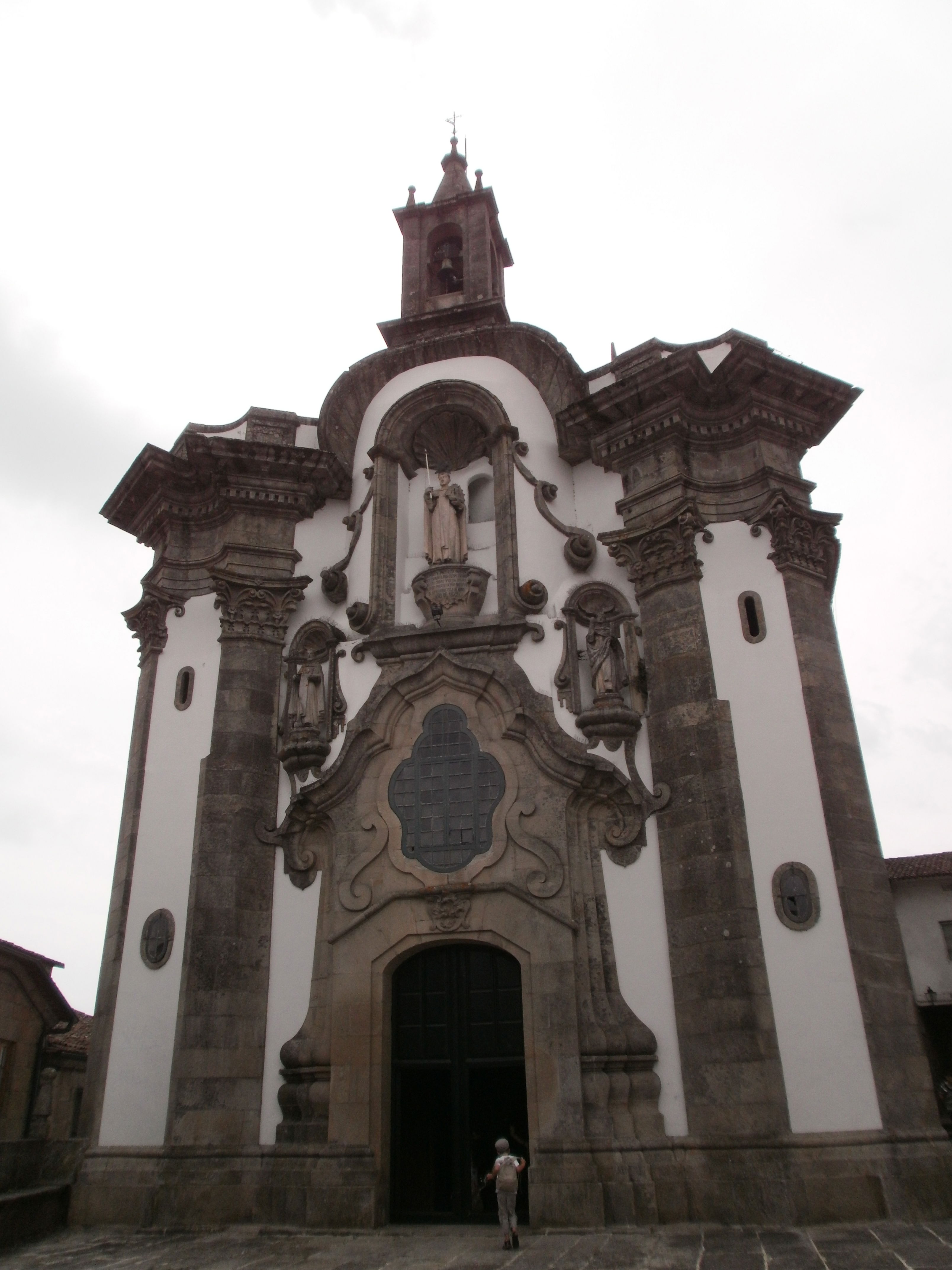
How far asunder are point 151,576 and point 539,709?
7043 mm

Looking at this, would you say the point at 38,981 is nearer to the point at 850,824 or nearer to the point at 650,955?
the point at 650,955

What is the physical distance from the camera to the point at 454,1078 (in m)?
12.9

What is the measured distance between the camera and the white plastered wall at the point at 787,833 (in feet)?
37.9

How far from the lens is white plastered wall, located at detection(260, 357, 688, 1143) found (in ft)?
41.7

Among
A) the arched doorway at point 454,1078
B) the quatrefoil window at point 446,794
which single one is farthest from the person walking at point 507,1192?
the quatrefoil window at point 446,794

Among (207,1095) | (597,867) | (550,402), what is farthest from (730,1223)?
(550,402)

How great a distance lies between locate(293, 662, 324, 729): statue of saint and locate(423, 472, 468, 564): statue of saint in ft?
8.21

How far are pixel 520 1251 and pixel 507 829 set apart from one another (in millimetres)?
4914

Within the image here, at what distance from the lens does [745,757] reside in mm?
13336

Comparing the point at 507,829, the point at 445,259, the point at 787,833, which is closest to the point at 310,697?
the point at 507,829

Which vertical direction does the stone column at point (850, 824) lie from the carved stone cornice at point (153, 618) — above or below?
below

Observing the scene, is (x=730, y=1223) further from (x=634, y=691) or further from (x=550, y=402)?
(x=550, y=402)

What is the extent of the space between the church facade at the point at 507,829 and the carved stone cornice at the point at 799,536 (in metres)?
0.05

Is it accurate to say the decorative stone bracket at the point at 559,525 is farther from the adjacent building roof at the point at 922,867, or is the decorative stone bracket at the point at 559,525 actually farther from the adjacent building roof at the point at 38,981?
the adjacent building roof at the point at 38,981
